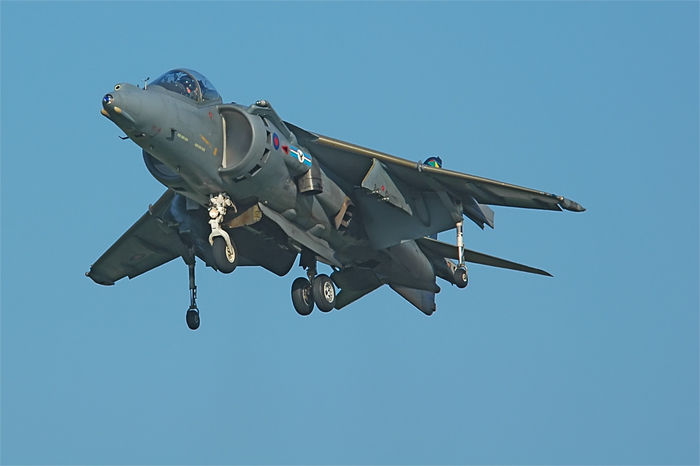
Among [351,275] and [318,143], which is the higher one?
[318,143]

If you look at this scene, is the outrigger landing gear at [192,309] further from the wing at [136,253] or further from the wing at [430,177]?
the wing at [430,177]

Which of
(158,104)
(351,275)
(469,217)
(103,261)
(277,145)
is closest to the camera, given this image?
(158,104)

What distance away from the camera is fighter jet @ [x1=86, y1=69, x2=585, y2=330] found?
22812 millimetres

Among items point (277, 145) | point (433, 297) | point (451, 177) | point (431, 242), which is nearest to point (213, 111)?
point (277, 145)

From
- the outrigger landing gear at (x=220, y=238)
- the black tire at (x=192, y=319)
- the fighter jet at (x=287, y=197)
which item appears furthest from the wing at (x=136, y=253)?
the outrigger landing gear at (x=220, y=238)

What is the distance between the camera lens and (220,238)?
23.5 m

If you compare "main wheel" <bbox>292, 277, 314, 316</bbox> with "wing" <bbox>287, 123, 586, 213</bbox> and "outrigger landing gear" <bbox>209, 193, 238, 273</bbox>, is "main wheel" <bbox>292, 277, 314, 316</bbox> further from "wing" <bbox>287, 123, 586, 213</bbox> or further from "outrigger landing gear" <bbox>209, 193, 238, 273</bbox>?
"outrigger landing gear" <bbox>209, 193, 238, 273</bbox>

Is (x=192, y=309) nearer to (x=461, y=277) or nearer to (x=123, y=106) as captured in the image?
(x=461, y=277)

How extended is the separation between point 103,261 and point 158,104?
806 cm

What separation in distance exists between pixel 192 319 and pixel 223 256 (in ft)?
11.4

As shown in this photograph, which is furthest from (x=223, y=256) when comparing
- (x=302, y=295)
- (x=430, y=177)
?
(x=430, y=177)

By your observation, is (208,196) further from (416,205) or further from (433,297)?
(433,297)

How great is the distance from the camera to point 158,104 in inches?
874

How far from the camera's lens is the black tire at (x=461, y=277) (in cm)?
2491
